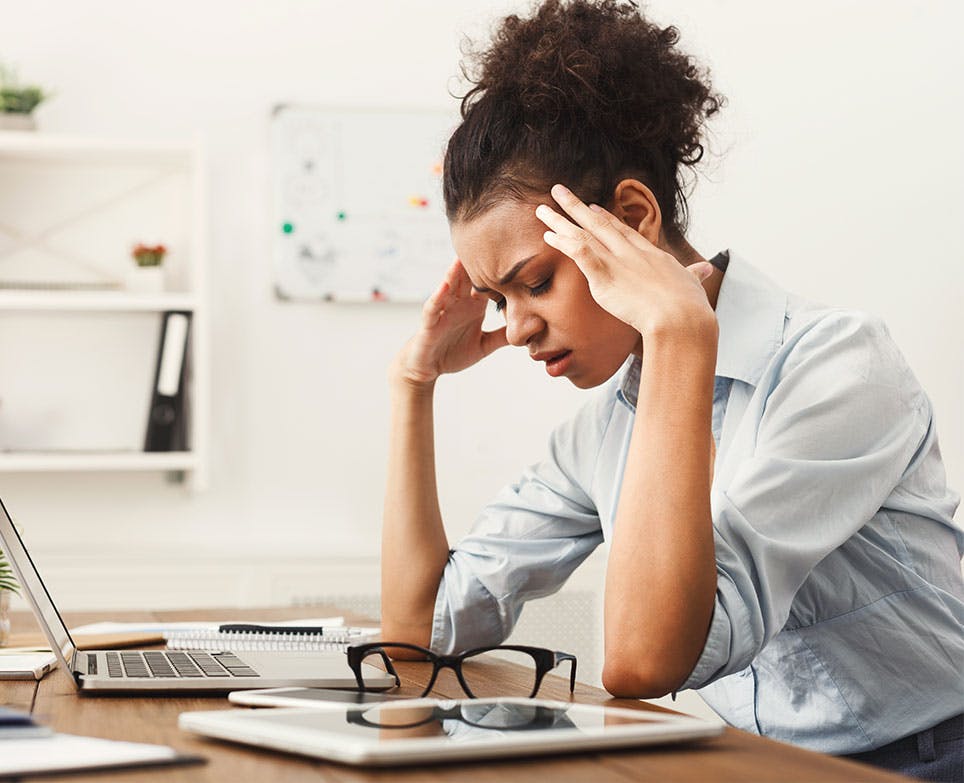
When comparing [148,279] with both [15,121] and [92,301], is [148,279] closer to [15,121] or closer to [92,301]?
[92,301]

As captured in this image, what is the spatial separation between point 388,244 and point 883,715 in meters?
1.89

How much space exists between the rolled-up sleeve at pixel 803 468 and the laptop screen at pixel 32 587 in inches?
20.1

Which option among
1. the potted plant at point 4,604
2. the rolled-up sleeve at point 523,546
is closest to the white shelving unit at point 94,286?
the potted plant at point 4,604

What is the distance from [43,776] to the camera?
0.59 meters

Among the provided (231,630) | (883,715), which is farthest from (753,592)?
(231,630)

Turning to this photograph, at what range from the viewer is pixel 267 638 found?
1.34 m

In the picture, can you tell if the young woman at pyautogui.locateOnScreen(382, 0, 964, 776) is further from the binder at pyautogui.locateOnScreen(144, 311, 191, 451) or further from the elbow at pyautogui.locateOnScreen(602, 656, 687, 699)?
the binder at pyautogui.locateOnScreen(144, 311, 191, 451)

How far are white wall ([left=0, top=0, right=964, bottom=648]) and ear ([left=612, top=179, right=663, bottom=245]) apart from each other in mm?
1523

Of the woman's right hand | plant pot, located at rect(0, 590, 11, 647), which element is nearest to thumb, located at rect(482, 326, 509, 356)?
the woman's right hand

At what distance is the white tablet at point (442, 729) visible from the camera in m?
0.61

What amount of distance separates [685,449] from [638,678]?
0.18 metres

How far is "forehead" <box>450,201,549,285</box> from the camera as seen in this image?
1.17m

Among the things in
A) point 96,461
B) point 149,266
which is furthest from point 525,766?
point 149,266

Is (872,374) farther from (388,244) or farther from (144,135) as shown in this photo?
(144,135)
